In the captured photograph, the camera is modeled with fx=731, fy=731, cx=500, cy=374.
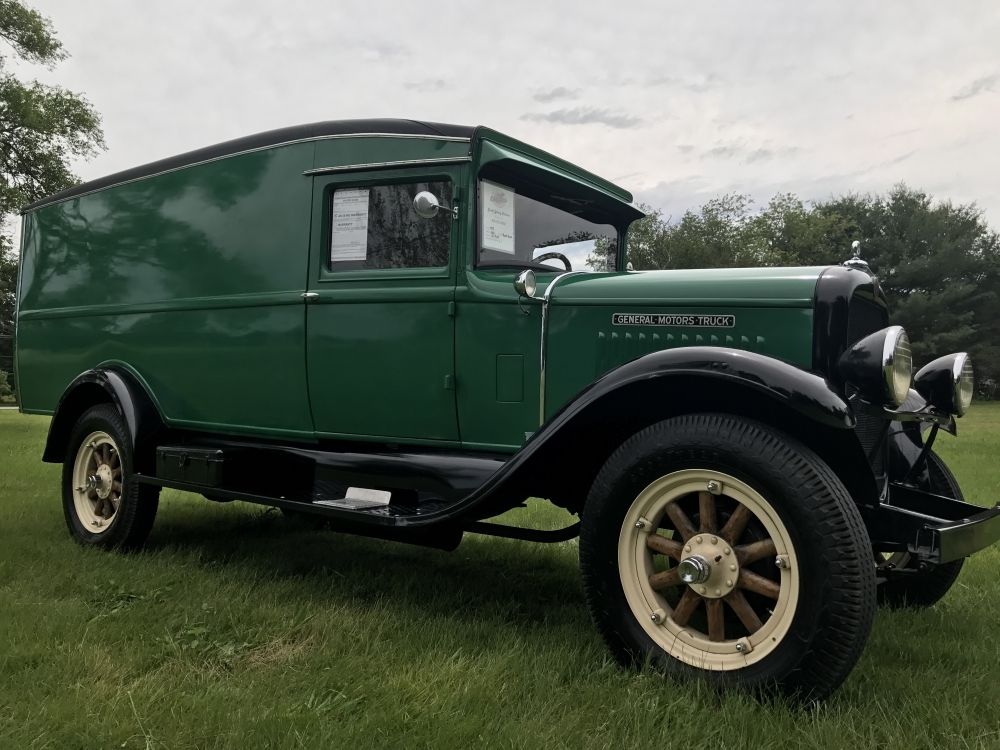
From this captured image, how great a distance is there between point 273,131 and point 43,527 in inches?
124

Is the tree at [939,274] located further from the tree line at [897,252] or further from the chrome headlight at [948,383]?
Answer: the chrome headlight at [948,383]

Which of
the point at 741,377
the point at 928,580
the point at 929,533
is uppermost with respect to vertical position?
the point at 741,377

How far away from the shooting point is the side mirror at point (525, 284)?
2.96 meters

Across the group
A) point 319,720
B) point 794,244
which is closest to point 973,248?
point 794,244

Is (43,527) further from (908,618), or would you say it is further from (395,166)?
(908,618)

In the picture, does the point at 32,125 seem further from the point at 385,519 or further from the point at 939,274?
the point at 939,274

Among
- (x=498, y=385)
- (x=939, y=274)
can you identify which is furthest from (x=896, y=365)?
(x=939, y=274)

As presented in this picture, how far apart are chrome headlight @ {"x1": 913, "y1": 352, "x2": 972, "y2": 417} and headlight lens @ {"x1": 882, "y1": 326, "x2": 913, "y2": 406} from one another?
0.53 metres

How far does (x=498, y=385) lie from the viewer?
3.24m

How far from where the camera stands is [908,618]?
3244 mm

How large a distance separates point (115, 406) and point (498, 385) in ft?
8.75

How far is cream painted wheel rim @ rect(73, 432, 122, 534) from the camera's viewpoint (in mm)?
4551

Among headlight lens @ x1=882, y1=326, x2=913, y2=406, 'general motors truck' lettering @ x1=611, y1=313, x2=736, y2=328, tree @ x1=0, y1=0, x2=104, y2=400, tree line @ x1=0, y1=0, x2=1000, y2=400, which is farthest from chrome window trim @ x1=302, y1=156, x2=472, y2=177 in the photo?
tree line @ x1=0, y1=0, x2=1000, y2=400

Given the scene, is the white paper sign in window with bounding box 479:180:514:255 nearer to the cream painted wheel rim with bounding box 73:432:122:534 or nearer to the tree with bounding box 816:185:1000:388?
A: the cream painted wheel rim with bounding box 73:432:122:534
